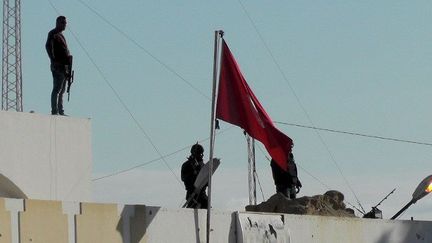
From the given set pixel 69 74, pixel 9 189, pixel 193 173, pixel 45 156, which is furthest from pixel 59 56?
pixel 193 173

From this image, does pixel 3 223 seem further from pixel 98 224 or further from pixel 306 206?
pixel 306 206

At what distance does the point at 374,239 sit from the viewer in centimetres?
2494

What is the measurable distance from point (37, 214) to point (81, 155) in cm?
538

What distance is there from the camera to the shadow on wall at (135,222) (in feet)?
66.3

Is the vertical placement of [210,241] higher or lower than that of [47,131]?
lower

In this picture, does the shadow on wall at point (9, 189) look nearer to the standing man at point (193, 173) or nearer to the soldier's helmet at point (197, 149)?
the standing man at point (193, 173)

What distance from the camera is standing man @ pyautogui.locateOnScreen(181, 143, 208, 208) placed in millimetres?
22562

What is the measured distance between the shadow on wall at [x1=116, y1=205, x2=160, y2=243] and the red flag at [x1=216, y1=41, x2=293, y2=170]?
82.3 inches

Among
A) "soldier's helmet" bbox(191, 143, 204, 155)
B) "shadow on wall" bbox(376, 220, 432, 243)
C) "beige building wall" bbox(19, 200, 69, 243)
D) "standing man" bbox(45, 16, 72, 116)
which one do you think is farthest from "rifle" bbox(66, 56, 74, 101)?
"shadow on wall" bbox(376, 220, 432, 243)

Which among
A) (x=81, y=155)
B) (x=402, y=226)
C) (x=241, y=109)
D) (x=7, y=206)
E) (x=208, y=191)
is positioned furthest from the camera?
(x=402, y=226)

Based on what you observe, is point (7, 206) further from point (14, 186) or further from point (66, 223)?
point (14, 186)

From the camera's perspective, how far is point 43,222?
62.2 ft

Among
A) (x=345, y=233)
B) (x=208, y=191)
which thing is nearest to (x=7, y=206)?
(x=208, y=191)

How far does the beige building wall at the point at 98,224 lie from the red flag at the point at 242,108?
266cm
